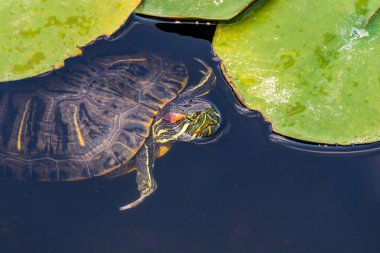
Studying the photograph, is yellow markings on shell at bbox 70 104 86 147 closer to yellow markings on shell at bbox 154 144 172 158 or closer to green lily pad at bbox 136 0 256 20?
yellow markings on shell at bbox 154 144 172 158

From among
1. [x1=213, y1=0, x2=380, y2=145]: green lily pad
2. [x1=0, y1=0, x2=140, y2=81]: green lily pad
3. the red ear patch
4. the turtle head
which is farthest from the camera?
the red ear patch

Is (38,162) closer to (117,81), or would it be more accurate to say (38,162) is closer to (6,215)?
A: (6,215)

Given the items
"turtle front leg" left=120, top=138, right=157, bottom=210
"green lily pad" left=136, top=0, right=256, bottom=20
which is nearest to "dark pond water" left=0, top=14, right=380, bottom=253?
"turtle front leg" left=120, top=138, right=157, bottom=210

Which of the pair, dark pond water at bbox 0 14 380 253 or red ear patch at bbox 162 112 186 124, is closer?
dark pond water at bbox 0 14 380 253

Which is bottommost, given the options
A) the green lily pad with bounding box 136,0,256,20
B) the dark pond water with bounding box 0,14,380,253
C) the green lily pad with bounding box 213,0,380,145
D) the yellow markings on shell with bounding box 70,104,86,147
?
the dark pond water with bounding box 0,14,380,253

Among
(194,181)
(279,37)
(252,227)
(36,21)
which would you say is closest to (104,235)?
(194,181)

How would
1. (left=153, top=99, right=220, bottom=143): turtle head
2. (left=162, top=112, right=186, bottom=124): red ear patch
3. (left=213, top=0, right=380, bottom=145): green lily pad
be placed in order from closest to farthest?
(left=213, top=0, right=380, bottom=145): green lily pad, (left=153, top=99, right=220, bottom=143): turtle head, (left=162, top=112, right=186, bottom=124): red ear patch

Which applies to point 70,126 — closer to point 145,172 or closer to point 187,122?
point 145,172

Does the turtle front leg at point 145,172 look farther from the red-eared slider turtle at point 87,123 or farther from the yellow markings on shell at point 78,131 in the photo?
the yellow markings on shell at point 78,131
